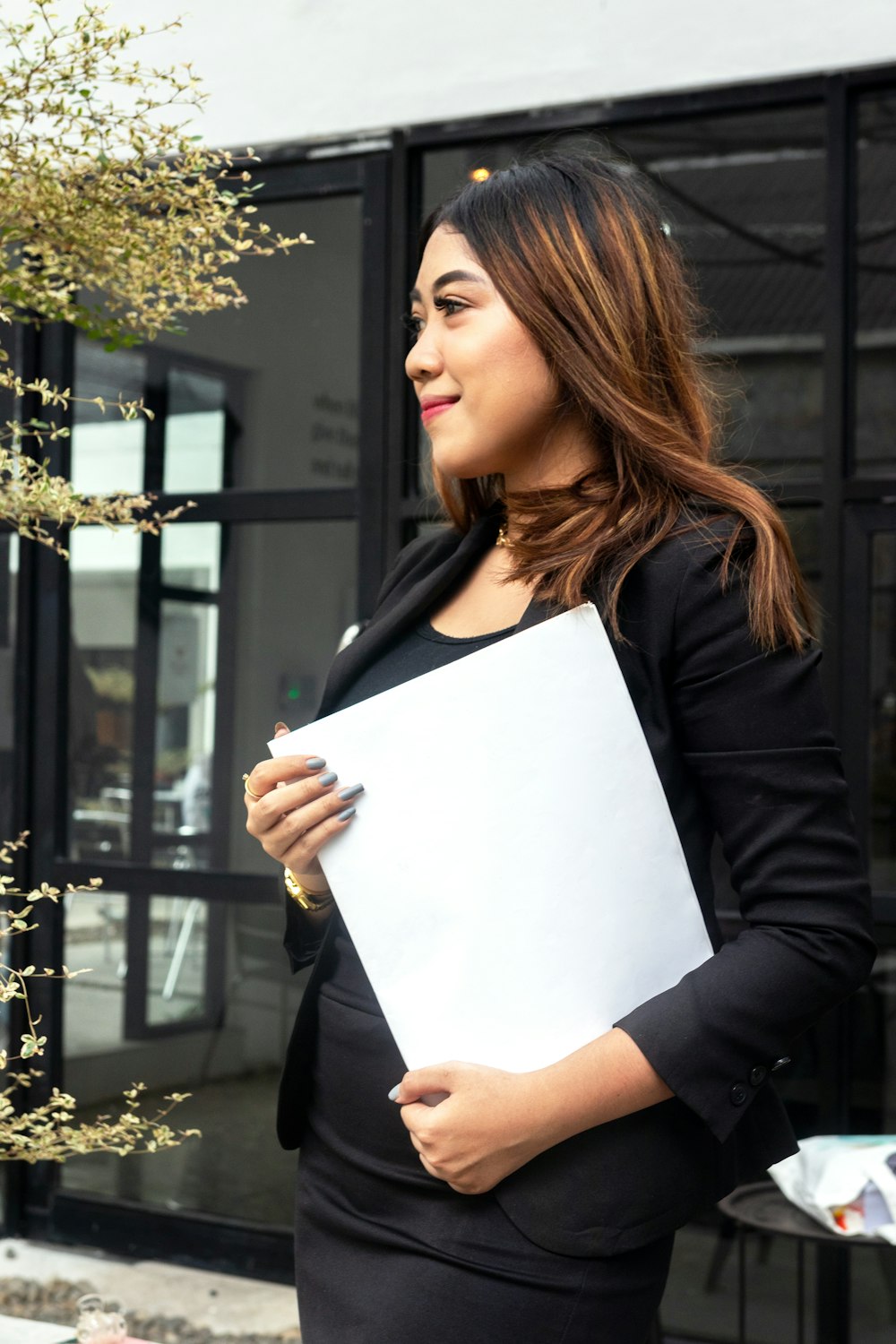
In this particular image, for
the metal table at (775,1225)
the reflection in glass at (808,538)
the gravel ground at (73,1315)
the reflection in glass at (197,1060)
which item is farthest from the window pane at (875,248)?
the gravel ground at (73,1315)

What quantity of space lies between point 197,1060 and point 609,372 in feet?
9.14

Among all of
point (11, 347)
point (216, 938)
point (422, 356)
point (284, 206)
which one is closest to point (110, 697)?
point (216, 938)

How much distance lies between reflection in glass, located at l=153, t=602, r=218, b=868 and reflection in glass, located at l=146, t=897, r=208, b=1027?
0.12m

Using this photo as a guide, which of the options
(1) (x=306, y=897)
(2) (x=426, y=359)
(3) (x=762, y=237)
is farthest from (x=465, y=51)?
(1) (x=306, y=897)

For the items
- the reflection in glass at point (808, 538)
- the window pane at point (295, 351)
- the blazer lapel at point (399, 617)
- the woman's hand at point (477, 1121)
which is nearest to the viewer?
the woman's hand at point (477, 1121)

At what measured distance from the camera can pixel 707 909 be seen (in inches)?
46.8

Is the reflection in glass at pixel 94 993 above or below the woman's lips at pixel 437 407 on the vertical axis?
below

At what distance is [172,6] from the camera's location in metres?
3.50

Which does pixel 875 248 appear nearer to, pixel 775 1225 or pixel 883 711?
pixel 883 711

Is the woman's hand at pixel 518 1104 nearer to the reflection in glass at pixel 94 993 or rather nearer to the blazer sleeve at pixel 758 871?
the blazer sleeve at pixel 758 871

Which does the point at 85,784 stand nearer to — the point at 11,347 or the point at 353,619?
the point at 353,619

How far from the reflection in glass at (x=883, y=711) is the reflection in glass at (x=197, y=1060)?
55.9 inches

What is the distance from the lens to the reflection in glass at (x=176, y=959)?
141 inches

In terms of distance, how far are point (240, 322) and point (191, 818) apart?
4.12 ft
